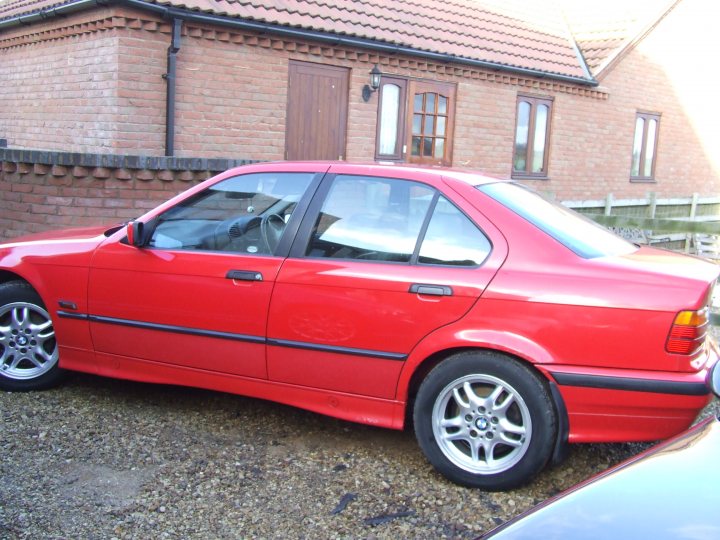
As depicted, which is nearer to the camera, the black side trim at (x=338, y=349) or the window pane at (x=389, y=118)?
the black side trim at (x=338, y=349)

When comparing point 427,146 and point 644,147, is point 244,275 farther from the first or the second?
point 644,147

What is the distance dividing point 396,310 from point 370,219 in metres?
0.57

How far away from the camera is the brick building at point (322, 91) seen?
342 inches

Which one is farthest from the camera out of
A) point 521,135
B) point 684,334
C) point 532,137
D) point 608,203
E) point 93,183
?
point 608,203

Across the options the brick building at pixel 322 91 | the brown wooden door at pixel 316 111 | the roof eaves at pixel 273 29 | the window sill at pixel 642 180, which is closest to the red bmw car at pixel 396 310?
the brick building at pixel 322 91

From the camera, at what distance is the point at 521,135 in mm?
15164

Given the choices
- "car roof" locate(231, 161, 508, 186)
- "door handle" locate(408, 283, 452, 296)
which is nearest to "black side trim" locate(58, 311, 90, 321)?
"car roof" locate(231, 161, 508, 186)

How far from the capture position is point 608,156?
1714 cm

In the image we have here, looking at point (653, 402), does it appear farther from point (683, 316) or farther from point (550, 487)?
point (550, 487)

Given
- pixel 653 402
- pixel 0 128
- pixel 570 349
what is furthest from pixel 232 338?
pixel 0 128

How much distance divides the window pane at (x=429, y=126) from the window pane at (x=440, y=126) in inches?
3.8

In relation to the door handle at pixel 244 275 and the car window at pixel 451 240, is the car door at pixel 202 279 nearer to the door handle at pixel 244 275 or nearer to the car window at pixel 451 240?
the door handle at pixel 244 275

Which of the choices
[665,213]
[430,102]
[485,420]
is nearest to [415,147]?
[430,102]

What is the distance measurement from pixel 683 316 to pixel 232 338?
2.35 metres
